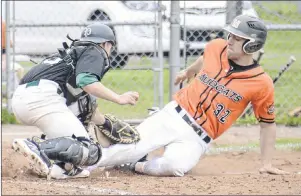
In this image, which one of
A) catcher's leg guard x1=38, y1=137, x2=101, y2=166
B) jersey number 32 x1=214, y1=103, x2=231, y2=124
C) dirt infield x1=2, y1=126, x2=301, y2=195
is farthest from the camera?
jersey number 32 x1=214, y1=103, x2=231, y2=124

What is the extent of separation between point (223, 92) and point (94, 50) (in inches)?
49.1

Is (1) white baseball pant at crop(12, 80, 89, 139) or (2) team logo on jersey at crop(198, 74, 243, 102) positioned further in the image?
(2) team logo on jersey at crop(198, 74, 243, 102)

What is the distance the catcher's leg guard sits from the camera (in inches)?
281

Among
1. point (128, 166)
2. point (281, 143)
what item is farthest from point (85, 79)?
point (281, 143)

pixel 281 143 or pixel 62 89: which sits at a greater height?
pixel 62 89

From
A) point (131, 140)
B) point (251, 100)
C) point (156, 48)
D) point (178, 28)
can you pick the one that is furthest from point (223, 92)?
point (156, 48)

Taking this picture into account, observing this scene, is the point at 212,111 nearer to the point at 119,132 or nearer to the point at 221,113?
the point at 221,113

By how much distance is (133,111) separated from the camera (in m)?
11.3

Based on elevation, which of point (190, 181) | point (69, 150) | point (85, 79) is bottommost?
point (190, 181)

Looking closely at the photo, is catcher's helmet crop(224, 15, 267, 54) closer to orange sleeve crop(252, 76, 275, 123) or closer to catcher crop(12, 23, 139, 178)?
orange sleeve crop(252, 76, 275, 123)

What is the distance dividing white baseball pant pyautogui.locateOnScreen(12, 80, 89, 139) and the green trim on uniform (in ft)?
1.27

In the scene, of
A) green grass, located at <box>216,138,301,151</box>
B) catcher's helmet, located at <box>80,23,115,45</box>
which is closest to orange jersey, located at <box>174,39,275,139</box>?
catcher's helmet, located at <box>80,23,115,45</box>

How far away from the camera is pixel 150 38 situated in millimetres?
11875

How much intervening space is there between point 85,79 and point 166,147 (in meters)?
1.24
